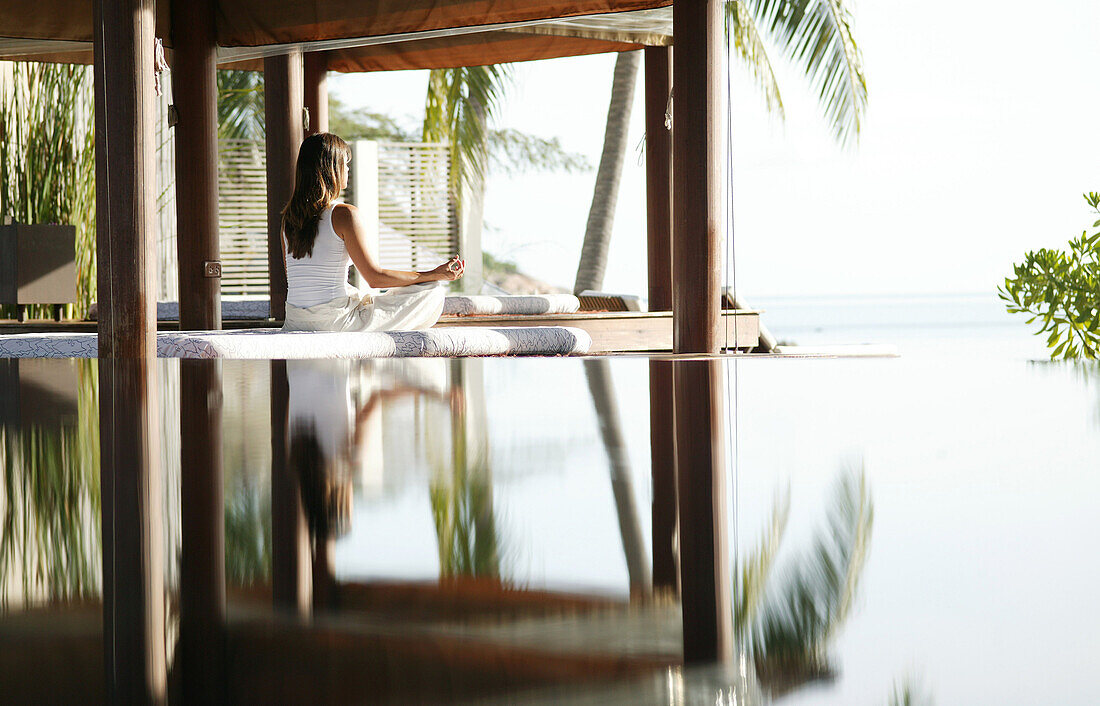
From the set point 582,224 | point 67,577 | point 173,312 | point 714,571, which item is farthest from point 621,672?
point 582,224

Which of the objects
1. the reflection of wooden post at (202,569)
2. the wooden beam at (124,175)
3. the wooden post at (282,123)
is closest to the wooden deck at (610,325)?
the wooden post at (282,123)

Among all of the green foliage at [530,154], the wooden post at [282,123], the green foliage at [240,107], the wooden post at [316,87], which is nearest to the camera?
the wooden post at [282,123]

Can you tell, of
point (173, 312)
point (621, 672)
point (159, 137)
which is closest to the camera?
point (621, 672)

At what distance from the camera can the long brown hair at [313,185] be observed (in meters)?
4.19

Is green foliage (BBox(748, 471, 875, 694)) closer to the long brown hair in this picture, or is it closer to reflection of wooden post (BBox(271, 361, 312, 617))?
reflection of wooden post (BBox(271, 361, 312, 617))

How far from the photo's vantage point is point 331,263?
4270 millimetres

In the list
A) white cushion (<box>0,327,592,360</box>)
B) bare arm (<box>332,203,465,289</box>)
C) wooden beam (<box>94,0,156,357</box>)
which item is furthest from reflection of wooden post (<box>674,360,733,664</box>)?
bare arm (<box>332,203,465,289</box>)

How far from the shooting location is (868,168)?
35.2 metres

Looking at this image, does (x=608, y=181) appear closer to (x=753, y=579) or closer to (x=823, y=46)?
(x=823, y=46)

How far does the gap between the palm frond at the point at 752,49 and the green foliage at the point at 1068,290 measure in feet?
13.2

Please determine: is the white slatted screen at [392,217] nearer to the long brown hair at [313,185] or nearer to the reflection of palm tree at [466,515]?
the long brown hair at [313,185]

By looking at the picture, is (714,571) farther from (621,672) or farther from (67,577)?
(67,577)

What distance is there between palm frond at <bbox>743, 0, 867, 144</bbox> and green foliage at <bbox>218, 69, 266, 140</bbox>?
646 cm

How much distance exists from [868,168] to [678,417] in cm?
3642
